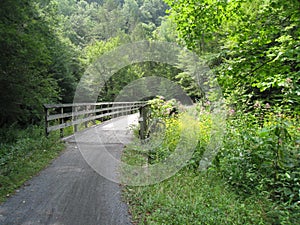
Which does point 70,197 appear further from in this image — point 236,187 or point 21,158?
point 236,187

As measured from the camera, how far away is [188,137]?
5.64 metres

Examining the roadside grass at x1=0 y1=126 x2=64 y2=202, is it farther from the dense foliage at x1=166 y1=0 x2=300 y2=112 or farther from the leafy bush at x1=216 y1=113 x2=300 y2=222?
the dense foliage at x1=166 y1=0 x2=300 y2=112

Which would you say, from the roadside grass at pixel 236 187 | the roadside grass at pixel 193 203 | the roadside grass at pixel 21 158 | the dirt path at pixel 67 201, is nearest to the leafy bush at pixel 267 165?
the roadside grass at pixel 236 187

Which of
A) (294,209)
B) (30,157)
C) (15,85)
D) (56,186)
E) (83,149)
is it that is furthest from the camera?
(15,85)

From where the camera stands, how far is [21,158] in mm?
4977

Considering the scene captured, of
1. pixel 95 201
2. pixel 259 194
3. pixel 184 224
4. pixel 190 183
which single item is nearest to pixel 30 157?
pixel 95 201

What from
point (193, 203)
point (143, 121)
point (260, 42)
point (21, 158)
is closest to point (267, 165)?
point (193, 203)

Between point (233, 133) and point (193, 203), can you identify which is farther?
point (233, 133)

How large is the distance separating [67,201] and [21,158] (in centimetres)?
222

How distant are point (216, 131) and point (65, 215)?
11.0 feet

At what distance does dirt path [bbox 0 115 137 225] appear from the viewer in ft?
9.42

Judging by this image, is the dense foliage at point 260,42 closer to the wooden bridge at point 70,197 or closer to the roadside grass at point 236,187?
the roadside grass at point 236,187

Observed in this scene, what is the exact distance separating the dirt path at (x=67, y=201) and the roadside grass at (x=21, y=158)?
18 centimetres

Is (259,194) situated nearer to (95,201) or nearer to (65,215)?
(95,201)
